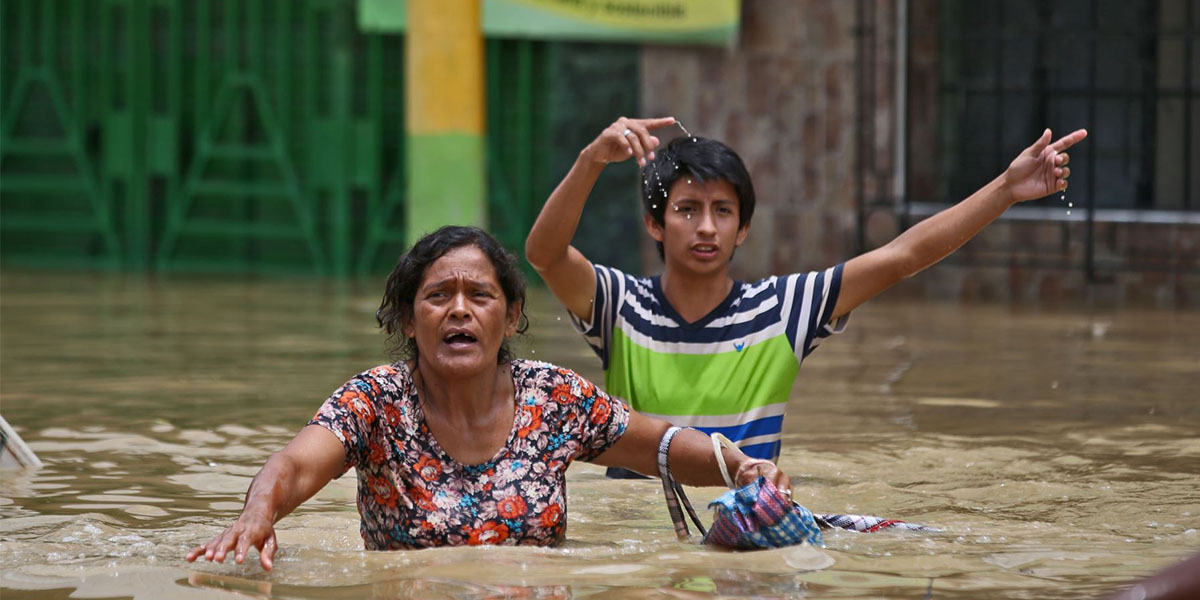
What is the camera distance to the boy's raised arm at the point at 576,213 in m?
4.86

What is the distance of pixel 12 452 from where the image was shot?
6.38 metres

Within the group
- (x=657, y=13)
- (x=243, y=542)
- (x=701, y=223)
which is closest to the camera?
Answer: (x=243, y=542)

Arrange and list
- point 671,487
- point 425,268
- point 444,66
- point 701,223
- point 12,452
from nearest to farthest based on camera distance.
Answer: point 425,268 < point 671,487 < point 701,223 < point 12,452 < point 444,66

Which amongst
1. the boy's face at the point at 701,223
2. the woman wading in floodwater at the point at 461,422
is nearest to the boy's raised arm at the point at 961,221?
the boy's face at the point at 701,223

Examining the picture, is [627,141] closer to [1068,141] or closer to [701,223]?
[701,223]

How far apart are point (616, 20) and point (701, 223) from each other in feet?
28.1

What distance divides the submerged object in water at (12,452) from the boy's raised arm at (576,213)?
7.28 feet

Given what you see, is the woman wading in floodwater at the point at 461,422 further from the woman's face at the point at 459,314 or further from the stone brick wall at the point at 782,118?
the stone brick wall at the point at 782,118

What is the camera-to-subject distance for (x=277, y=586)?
429 cm

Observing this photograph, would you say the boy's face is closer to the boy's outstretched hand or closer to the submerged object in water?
the boy's outstretched hand

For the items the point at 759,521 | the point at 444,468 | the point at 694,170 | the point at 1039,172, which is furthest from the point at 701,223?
the point at 444,468

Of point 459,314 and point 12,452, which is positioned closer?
point 459,314

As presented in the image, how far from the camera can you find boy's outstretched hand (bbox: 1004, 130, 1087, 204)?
508cm

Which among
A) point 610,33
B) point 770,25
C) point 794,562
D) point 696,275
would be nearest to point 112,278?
point 610,33
